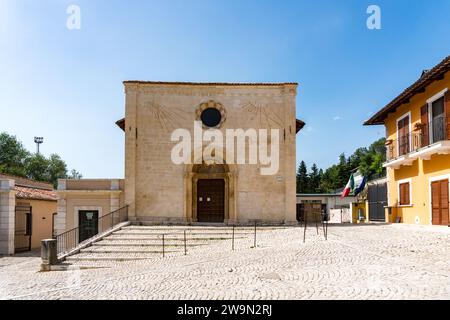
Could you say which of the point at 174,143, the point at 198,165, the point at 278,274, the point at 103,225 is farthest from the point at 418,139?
the point at 103,225

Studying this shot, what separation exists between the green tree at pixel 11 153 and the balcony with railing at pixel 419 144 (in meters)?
48.8

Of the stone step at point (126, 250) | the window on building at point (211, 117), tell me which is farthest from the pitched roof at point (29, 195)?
the window on building at point (211, 117)

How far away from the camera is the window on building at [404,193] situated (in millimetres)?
19844

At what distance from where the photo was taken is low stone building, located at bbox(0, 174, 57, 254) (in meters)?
20.4

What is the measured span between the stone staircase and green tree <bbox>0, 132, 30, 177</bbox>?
43.5 m

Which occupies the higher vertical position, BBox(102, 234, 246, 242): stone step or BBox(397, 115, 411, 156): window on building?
BBox(397, 115, 411, 156): window on building

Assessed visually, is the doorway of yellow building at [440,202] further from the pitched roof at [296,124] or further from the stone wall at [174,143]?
the pitched roof at [296,124]

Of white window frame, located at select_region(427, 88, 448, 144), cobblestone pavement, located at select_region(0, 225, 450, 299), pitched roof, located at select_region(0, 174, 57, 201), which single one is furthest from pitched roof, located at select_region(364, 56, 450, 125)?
pitched roof, located at select_region(0, 174, 57, 201)

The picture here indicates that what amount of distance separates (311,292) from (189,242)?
8.70 meters

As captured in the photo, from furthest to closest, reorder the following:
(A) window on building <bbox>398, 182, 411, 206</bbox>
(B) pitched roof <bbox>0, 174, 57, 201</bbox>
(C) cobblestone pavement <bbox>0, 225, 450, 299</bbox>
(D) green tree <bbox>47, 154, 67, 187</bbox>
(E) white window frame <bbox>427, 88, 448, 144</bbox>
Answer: (D) green tree <bbox>47, 154, 67, 187</bbox>, (B) pitched roof <bbox>0, 174, 57, 201</bbox>, (A) window on building <bbox>398, 182, 411, 206</bbox>, (E) white window frame <bbox>427, 88, 448, 144</bbox>, (C) cobblestone pavement <bbox>0, 225, 450, 299</bbox>

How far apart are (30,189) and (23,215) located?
3867mm

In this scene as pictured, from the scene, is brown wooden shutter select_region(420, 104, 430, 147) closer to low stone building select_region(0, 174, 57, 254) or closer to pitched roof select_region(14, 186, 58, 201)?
low stone building select_region(0, 174, 57, 254)

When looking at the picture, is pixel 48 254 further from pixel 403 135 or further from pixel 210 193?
pixel 403 135

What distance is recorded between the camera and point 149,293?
25.8 feet
